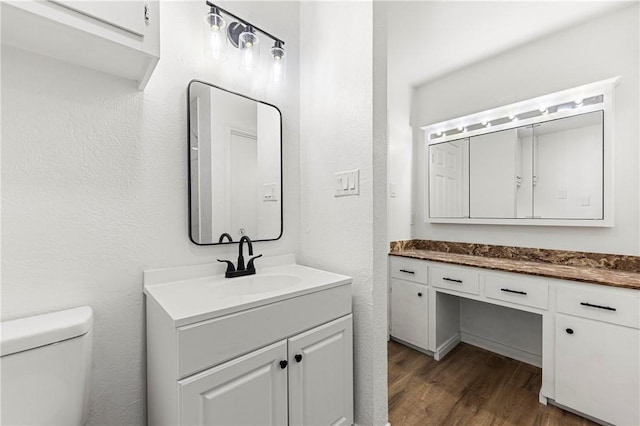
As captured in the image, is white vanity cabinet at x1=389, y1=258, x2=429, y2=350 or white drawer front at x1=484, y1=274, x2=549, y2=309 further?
white vanity cabinet at x1=389, y1=258, x2=429, y2=350

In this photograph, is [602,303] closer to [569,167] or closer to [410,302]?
[569,167]

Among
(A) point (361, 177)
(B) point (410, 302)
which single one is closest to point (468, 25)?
(A) point (361, 177)

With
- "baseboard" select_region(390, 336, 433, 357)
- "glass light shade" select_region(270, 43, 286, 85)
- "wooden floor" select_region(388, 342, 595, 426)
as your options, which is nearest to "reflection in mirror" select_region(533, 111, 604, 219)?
"wooden floor" select_region(388, 342, 595, 426)

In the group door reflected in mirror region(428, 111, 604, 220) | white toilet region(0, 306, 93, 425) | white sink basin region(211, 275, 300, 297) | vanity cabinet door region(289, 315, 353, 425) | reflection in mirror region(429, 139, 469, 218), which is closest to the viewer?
white toilet region(0, 306, 93, 425)

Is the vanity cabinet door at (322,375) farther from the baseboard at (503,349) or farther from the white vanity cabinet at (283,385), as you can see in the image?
the baseboard at (503,349)

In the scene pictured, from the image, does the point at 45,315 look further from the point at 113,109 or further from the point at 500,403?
the point at 500,403

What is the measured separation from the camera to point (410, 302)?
7.65 ft

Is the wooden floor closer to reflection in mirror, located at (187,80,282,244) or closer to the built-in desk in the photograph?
the built-in desk

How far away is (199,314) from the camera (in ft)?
2.73

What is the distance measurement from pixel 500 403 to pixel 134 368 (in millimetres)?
2009

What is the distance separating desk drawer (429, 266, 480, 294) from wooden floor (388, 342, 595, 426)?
1.99ft

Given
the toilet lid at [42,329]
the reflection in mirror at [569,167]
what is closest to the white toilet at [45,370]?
the toilet lid at [42,329]

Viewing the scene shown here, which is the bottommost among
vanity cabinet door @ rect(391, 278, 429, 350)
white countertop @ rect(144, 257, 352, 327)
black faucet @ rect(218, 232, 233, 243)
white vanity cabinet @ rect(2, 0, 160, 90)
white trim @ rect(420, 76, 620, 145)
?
vanity cabinet door @ rect(391, 278, 429, 350)

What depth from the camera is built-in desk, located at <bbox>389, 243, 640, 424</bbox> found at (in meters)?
1.41
